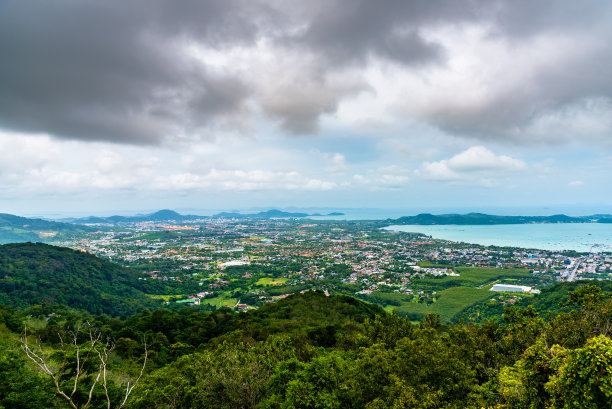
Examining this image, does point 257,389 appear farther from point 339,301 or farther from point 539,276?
point 539,276

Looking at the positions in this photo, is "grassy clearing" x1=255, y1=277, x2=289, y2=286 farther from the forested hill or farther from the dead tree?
the dead tree

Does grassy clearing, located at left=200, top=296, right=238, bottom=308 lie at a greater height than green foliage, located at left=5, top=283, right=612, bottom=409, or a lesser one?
lesser

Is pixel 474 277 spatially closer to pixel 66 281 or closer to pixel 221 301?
pixel 221 301

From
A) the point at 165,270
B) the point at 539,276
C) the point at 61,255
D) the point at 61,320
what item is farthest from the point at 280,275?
the point at 539,276

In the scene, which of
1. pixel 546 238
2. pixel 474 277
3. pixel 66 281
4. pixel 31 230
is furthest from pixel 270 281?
pixel 31 230

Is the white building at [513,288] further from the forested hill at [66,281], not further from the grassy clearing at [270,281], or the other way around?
the forested hill at [66,281]

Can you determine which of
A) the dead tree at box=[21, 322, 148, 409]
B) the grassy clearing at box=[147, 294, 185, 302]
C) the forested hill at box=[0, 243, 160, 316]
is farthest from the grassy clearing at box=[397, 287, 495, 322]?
the forested hill at box=[0, 243, 160, 316]

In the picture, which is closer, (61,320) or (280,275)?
(61,320)
